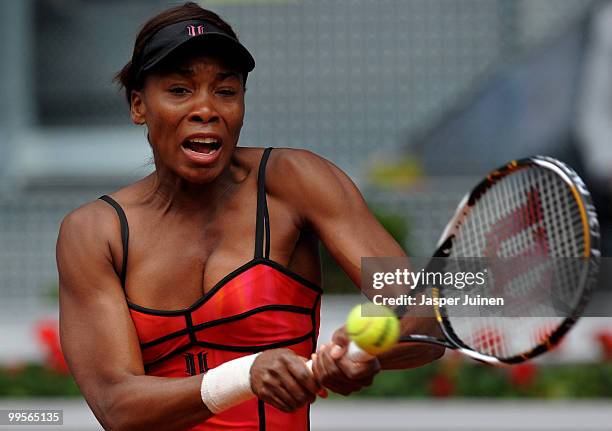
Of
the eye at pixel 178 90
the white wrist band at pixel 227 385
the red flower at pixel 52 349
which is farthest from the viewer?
the red flower at pixel 52 349

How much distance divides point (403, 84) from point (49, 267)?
3654 millimetres

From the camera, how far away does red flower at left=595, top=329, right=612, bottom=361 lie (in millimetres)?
7914

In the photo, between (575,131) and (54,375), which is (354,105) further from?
(54,375)

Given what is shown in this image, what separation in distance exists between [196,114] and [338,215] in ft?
1.41

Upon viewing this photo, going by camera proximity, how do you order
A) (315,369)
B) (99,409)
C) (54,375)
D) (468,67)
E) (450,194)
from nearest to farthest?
1. (315,369)
2. (99,409)
3. (54,375)
4. (450,194)
5. (468,67)

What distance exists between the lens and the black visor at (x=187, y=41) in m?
3.06

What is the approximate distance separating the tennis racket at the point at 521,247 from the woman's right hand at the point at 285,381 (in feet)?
1.04

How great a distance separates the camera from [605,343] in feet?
26.0

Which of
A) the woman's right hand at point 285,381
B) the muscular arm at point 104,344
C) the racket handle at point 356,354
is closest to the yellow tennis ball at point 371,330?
the racket handle at point 356,354

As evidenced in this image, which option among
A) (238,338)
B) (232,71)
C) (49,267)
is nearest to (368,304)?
(238,338)

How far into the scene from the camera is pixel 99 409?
10.3 ft

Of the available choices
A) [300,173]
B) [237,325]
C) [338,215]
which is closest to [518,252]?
[338,215]

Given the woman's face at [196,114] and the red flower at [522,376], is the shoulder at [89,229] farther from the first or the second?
the red flower at [522,376]

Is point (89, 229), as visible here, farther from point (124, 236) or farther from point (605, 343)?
point (605, 343)
